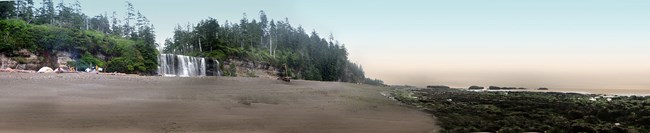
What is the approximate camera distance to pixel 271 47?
374 feet

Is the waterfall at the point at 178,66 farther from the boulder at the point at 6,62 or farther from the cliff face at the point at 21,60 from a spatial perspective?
the boulder at the point at 6,62

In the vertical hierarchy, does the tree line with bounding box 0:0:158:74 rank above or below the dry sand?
above

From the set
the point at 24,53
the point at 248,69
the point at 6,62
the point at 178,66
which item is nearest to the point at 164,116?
the point at 178,66

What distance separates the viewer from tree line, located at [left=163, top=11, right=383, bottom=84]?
92.2 m

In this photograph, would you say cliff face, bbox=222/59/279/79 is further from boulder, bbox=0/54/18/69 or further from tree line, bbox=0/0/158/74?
boulder, bbox=0/54/18/69

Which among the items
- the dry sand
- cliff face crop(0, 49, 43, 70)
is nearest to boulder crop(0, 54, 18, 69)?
cliff face crop(0, 49, 43, 70)

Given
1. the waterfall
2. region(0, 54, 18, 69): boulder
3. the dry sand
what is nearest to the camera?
the dry sand

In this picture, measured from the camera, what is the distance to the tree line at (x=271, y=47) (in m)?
92.2

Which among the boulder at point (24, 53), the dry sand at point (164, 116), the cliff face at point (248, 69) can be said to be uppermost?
the boulder at point (24, 53)

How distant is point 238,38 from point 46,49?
2061 inches

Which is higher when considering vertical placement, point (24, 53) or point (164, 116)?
point (24, 53)

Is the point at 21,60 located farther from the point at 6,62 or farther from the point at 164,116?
the point at 164,116

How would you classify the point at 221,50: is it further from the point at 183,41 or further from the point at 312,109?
the point at 312,109

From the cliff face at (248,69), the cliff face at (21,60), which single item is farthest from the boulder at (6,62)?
the cliff face at (248,69)
